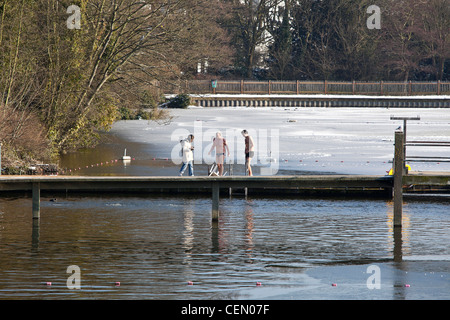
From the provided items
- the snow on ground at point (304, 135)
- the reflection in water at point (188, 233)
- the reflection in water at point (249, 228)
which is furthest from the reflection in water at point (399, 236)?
the snow on ground at point (304, 135)

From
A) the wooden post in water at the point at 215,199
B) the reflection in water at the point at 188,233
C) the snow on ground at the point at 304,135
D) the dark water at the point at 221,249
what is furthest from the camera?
the snow on ground at the point at 304,135

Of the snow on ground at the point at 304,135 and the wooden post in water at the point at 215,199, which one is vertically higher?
the snow on ground at the point at 304,135

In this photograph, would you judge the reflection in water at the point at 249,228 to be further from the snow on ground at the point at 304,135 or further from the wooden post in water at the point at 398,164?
the snow on ground at the point at 304,135

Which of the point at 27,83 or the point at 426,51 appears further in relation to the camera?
the point at 426,51

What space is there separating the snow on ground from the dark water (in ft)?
21.7

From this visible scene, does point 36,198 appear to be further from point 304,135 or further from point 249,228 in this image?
point 304,135

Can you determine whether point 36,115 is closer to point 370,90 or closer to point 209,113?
point 209,113

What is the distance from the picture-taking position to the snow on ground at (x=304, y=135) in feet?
94.8

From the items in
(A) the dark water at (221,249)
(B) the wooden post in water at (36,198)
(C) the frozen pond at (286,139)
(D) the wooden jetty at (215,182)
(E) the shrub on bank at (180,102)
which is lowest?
(A) the dark water at (221,249)

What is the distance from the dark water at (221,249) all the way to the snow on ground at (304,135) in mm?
6615

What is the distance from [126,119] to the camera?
48.3m
